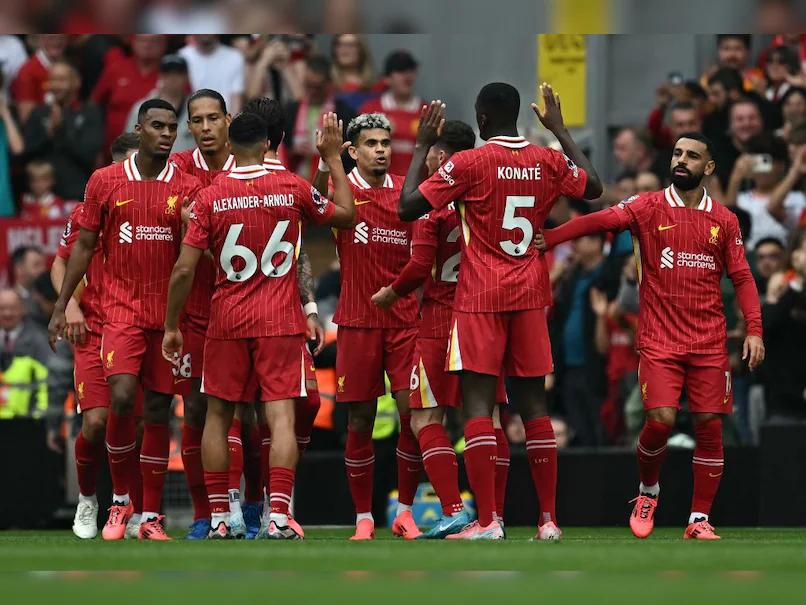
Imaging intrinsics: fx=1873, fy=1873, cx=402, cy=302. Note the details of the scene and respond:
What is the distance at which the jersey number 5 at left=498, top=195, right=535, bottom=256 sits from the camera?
10.5 m

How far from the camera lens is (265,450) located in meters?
11.6

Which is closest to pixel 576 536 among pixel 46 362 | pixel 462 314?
pixel 462 314

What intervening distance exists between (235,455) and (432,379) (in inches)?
53.4

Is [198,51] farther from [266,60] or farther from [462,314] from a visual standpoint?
[462,314]

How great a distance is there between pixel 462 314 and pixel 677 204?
1697 millimetres

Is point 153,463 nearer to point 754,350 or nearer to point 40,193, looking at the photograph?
point 754,350

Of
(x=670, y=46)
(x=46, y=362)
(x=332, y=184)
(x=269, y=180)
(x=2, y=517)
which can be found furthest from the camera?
(x=670, y=46)

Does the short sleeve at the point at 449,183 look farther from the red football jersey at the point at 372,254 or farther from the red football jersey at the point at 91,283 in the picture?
the red football jersey at the point at 91,283

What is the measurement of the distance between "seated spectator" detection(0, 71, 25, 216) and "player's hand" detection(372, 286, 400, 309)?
8433mm

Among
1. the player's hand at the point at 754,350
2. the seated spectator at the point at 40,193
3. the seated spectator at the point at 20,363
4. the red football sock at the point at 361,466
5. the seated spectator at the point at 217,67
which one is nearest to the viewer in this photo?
the player's hand at the point at 754,350

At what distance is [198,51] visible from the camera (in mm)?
18609

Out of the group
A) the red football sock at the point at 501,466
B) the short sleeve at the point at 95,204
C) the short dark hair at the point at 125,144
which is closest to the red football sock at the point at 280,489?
the red football sock at the point at 501,466

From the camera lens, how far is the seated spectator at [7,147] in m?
18.7

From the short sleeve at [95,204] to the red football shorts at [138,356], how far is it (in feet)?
2.02
